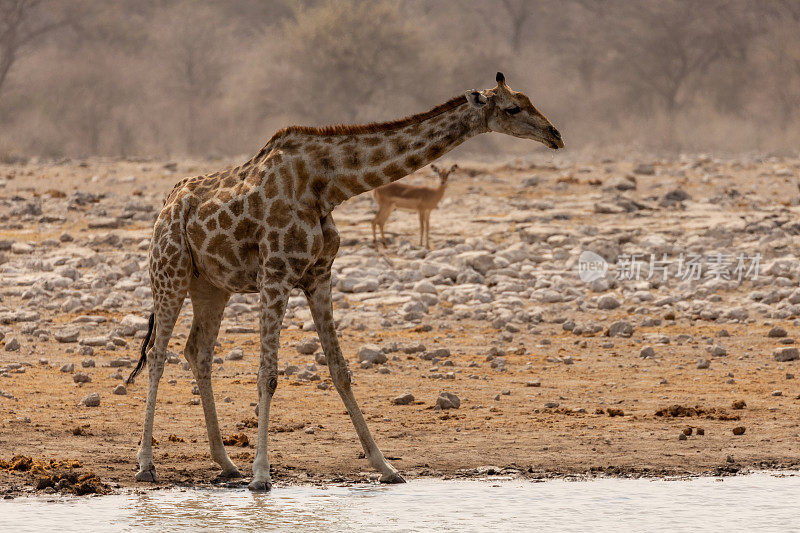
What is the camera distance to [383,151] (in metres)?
7.46

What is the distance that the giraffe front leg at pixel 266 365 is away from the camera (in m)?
7.26

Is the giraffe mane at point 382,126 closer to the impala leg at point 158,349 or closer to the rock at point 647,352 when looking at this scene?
the impala leg at point 158,349

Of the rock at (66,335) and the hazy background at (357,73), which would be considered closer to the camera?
the rock at (66,335)

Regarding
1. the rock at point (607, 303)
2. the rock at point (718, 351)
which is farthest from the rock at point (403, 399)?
the rock at point (607, 303)

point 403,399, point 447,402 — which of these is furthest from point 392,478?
point 403,399

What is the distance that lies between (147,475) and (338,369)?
138 cm

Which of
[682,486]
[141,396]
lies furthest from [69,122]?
[682,486]

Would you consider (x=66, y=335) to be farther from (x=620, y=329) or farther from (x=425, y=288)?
(x=620, y=329)

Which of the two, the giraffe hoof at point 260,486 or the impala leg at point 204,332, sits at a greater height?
the impala leg at point 204,332

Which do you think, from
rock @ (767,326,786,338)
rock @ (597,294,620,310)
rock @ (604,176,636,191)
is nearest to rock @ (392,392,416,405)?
rock @ (767,326,786,338)

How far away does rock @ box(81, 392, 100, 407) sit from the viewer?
9.79 metres

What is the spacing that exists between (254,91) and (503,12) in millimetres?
23032

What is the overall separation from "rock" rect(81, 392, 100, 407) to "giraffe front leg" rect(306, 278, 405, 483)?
119 inches

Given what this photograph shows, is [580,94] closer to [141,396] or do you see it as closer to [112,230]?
[112,230]
